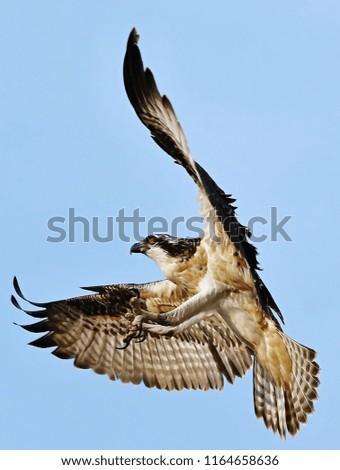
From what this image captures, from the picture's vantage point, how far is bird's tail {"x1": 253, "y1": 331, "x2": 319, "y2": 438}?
11.2 meters

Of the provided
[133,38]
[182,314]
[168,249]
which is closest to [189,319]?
[182,314]

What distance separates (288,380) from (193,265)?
1.60 m

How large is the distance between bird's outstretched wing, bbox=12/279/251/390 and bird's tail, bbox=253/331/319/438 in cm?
68

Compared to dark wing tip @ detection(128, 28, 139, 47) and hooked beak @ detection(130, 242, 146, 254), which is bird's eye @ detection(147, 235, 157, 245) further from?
dark wing tip @ detection(128, 28, 139, 47)

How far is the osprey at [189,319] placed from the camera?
10320mm

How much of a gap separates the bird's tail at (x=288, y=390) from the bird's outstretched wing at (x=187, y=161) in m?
1.06

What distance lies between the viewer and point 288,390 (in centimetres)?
1139

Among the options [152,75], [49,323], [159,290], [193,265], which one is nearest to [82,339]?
[49,323]

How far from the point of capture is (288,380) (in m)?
11.4

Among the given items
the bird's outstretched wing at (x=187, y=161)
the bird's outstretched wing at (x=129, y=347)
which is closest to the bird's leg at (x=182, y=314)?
the bird's outstretched wing at (x=187, y=161)

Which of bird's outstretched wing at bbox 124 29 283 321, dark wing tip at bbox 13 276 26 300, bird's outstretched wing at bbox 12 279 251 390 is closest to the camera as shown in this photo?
bird's outstretched wing at bbox 124 29 283 321

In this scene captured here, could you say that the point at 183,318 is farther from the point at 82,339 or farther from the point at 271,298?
the point at 82,339

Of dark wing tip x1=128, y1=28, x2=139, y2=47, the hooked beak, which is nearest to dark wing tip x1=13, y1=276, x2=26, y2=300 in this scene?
the hooked beak

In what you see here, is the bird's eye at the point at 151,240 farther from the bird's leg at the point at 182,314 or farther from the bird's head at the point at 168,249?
the bird's leg at the point at 182,314
